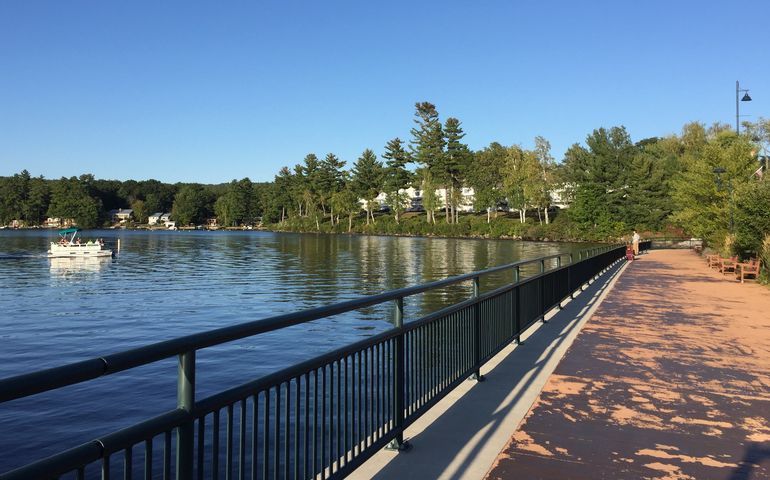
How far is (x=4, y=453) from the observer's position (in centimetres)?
1010

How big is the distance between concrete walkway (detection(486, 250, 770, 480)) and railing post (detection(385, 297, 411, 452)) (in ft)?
2.98

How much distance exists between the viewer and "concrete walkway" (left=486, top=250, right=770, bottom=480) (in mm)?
5293

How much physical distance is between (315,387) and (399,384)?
1.47 meters

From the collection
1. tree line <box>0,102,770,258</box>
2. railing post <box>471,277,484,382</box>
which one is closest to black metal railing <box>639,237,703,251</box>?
tree line <box>0,102,770,258</box>

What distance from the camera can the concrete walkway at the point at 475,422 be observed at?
520cm

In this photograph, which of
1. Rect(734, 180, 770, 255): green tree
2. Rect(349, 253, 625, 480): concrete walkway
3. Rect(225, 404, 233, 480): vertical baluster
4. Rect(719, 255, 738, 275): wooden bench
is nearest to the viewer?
Rect(225, 404, 233, 480): vertical baluster

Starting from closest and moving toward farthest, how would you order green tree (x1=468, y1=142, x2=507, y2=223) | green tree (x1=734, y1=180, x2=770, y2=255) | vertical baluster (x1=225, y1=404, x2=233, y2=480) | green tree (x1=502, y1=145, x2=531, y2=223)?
vertical baluster (x1=225, y1=404, x2=233, y2=480) → green tree (x1=734, y1=180, x2=770, y2=255) → green tree (x1=502, y1=145, x2=531, y2=223) → green tree (x1=468, y1=142, x2=507, y2=223)

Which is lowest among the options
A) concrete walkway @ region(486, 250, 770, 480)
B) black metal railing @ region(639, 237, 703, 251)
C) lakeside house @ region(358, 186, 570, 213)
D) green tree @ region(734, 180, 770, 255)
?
black metal railing @ region(639, 237, 703, 251)

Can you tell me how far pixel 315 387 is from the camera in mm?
4344

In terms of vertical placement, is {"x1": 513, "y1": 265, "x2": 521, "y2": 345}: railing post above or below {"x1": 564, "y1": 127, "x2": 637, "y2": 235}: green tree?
below

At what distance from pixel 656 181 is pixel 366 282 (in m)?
68.6

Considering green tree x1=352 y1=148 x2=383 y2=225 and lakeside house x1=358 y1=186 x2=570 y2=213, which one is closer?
lakeside house x1=358 y1=186 x2=570 y2=213

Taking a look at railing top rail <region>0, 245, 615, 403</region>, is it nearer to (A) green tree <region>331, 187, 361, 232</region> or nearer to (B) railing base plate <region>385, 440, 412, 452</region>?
(B) railing base plate <region>385, 440, 412, 452</region>

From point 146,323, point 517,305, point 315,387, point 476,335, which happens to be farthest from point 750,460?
point 146,323
